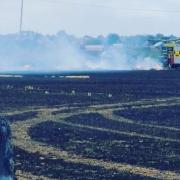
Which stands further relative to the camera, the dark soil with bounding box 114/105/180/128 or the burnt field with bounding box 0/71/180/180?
the dark soil with bounding box 114/105/180/128

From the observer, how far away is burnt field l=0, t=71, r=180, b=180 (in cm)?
1017

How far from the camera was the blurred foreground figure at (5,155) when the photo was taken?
540 cm

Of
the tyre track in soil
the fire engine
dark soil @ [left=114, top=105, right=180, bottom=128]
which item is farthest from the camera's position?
the fire engine

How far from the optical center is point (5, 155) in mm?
5418

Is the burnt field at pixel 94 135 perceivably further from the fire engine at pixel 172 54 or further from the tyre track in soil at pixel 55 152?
the fire engine at pixel 172 54

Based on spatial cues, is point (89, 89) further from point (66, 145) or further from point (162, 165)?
point (162, 165)

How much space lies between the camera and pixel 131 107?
21.7 m

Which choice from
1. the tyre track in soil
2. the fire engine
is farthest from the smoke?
the tyre track in soil

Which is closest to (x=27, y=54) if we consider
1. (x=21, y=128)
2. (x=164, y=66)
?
(x=164, y=66)

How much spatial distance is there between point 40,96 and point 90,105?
169 inches

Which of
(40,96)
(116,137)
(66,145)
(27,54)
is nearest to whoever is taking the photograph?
(66,145)

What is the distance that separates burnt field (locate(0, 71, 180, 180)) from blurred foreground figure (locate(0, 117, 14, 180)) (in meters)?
4.06

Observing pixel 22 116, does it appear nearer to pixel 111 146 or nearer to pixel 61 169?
pixel 111 146

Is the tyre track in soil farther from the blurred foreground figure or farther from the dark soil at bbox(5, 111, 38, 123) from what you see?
the blurred foreground figure
